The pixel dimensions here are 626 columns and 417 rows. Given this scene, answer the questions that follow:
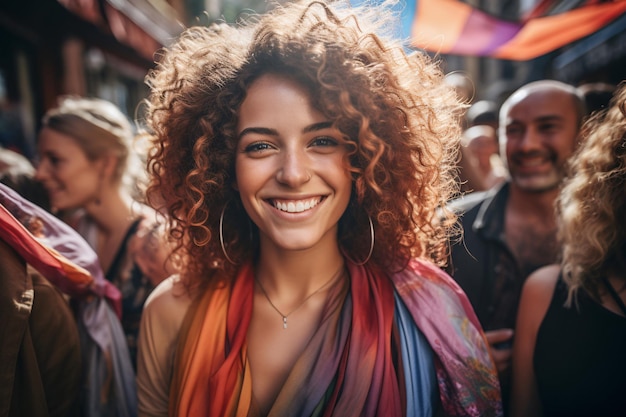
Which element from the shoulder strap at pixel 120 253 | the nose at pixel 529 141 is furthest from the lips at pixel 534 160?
the shoulder strap at pixel 120 253

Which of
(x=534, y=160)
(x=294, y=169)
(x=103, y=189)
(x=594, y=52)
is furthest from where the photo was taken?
→ (x=594, y=52)

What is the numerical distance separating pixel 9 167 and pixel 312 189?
2.49 metres

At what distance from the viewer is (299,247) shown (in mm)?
1427

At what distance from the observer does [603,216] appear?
5.21ft

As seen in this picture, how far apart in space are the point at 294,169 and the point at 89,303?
1230mm

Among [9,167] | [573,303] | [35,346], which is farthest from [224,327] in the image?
[9,167]

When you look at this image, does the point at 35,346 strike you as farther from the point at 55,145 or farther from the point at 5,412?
the point at 55,145

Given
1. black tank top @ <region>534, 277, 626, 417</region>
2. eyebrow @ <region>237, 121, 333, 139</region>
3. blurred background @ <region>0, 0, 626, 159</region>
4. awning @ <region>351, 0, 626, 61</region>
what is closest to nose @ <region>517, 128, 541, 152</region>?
blurred background @ <region>0, 0, 626, 159</region>

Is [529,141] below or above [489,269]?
above

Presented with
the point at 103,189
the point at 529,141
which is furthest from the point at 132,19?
the point at 529,141

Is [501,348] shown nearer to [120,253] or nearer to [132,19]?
[120,253]

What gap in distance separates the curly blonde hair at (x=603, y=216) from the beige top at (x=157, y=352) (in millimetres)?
1531

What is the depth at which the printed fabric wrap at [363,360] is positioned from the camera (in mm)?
1401

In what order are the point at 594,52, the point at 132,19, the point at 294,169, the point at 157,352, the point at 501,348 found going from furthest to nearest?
the point at 132,19, the point at 594,52, the point at 501,348, the point at 157,352, the point at 294,169
